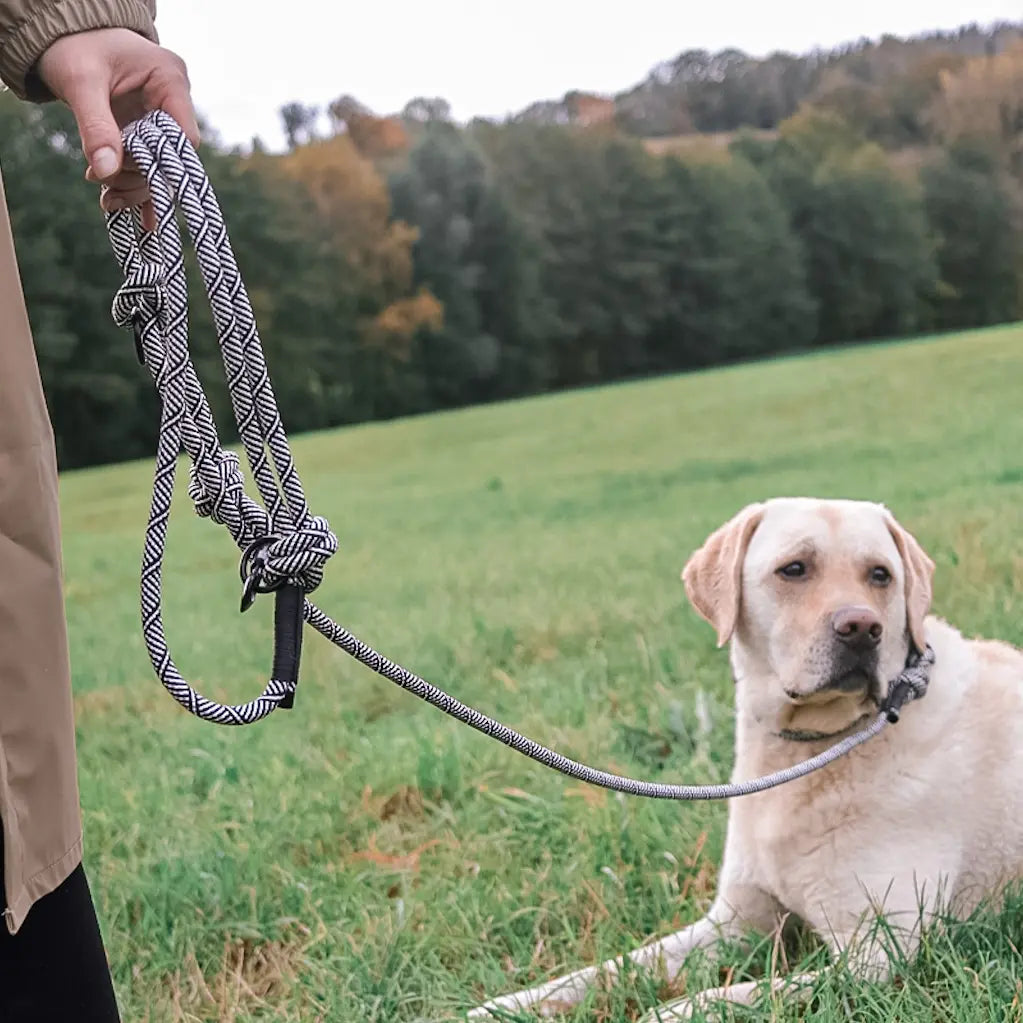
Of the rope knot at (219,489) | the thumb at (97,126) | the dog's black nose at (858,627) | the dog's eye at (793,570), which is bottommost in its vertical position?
the dog's black nose at (858,627)

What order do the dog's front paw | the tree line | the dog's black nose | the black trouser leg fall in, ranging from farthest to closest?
the tree line → the dog's black nose → the dog's front paw → the black trouser leg

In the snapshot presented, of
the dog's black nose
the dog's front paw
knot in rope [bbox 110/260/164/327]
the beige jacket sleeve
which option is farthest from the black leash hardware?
the dog's black nose

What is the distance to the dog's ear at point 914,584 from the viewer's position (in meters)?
1.99

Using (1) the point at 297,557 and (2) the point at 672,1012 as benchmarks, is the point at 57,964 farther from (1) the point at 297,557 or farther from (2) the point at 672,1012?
(2) the point at 672,1012

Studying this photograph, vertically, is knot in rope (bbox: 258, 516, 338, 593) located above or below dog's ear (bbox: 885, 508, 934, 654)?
above

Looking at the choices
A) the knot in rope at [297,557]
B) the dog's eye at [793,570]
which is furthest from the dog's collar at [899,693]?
the knot in rope at [297,557]

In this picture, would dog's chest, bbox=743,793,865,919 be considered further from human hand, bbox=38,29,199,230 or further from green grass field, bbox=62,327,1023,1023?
human hand, bbox=38,29,199,230

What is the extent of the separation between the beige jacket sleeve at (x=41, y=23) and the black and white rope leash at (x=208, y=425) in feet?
0.38

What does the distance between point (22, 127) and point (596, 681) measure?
2060 cm

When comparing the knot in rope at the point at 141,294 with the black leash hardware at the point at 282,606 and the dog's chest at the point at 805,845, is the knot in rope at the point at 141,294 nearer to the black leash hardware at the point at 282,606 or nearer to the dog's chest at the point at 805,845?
the black leash hardware at the point at 282,606

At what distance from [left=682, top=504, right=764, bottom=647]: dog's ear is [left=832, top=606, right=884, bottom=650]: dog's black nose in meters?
0.23

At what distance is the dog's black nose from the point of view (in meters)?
1.89

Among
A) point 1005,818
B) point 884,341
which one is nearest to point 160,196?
point 1005,818

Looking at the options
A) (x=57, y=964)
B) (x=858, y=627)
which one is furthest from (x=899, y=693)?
(x=57, y=964)
